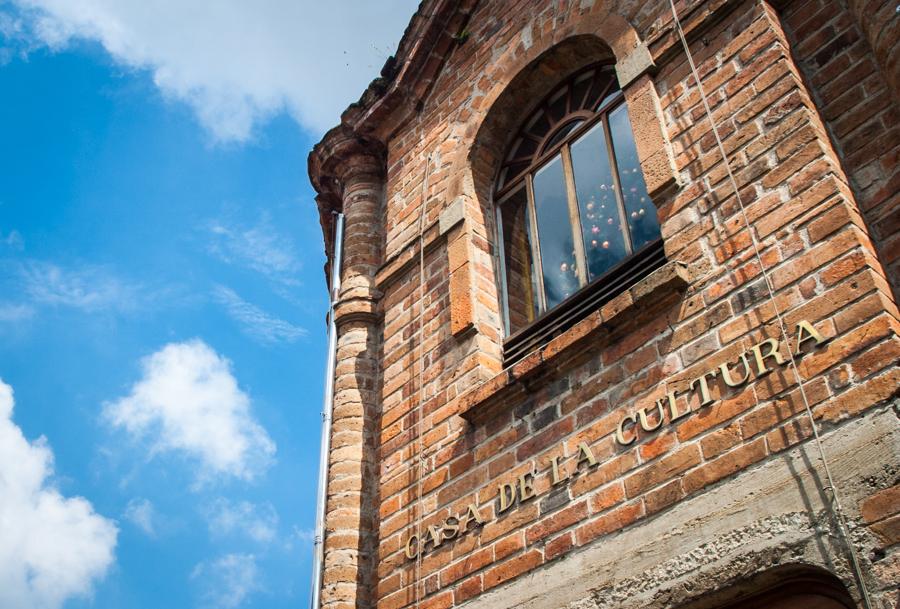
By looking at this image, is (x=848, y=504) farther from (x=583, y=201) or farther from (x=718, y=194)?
(x=583, y=201)

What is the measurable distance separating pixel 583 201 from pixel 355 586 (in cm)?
290

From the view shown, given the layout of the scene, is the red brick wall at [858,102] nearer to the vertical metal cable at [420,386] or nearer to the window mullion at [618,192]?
the window mullion at [618,192]

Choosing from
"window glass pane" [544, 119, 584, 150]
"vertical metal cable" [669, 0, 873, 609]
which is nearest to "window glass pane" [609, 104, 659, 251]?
"window glass pane" [544, 119, 584, 150]

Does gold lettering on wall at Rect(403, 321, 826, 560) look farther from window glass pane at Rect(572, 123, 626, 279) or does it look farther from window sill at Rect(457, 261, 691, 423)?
window glass pane at Rect(572, 123, 626, 279)

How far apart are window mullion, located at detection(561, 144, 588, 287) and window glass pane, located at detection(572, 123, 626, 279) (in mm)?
28

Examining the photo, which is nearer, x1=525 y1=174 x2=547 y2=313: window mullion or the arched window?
the arched window

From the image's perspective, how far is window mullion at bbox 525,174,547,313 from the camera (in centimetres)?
585

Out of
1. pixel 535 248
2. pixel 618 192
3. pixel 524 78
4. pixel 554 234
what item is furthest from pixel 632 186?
pixel 524 78

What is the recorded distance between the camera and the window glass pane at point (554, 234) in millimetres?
5727

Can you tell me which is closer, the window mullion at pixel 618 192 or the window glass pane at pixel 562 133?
the window mullion at pixel 618 192

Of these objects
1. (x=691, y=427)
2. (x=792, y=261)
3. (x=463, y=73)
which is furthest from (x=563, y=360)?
(x=463, y=73)

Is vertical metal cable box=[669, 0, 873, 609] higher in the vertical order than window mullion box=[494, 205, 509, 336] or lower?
lower

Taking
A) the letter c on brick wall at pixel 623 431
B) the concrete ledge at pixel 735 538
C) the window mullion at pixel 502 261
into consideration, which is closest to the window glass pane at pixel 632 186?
the window mullion at pixel 502 261

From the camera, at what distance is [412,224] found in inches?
278
